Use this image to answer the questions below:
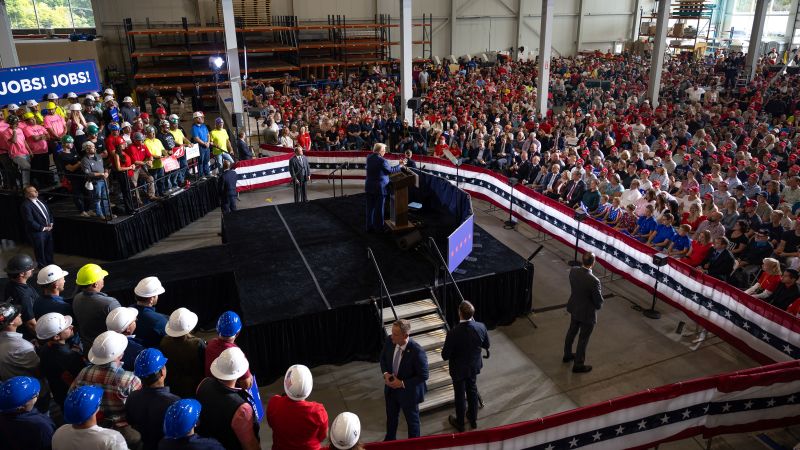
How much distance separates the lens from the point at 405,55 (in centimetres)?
1756

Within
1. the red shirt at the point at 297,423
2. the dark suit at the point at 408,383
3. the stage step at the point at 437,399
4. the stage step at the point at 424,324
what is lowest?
the stage step at the point at 437,399

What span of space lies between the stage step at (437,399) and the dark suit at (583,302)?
1.71 meters

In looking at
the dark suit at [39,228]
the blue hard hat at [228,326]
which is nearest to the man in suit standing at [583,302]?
the blue hard hat at [228,326]

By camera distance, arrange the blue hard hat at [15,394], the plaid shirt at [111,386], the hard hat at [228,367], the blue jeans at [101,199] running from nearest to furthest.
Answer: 1. the blue hard hat at [15,394]
2. the hard hat at [228,367]
3. the plaid shirt at [111,386]
4. the blue jeans at [101,199]

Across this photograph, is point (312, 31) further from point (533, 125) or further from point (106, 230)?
point (106, 230)

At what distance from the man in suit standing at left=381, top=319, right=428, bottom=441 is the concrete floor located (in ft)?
2.65

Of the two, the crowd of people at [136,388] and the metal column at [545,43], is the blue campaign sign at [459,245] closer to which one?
the crowd of people at [136,388]

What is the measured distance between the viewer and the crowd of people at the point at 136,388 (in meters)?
3.49

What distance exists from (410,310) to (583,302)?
227cm

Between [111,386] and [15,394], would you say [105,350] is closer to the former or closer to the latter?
[111,386]

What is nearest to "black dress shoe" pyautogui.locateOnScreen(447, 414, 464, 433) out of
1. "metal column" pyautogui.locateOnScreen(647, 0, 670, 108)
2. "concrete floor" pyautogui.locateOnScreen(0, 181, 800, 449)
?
"concrete floor" pyautogui.locateOnScreen(0, 181, 800, 449)

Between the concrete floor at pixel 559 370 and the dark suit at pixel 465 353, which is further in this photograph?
the concrete floor at pixel 559 370

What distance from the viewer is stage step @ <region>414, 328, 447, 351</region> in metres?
7.15

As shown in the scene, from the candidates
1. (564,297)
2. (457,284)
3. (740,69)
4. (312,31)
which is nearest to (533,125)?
(564,297)
